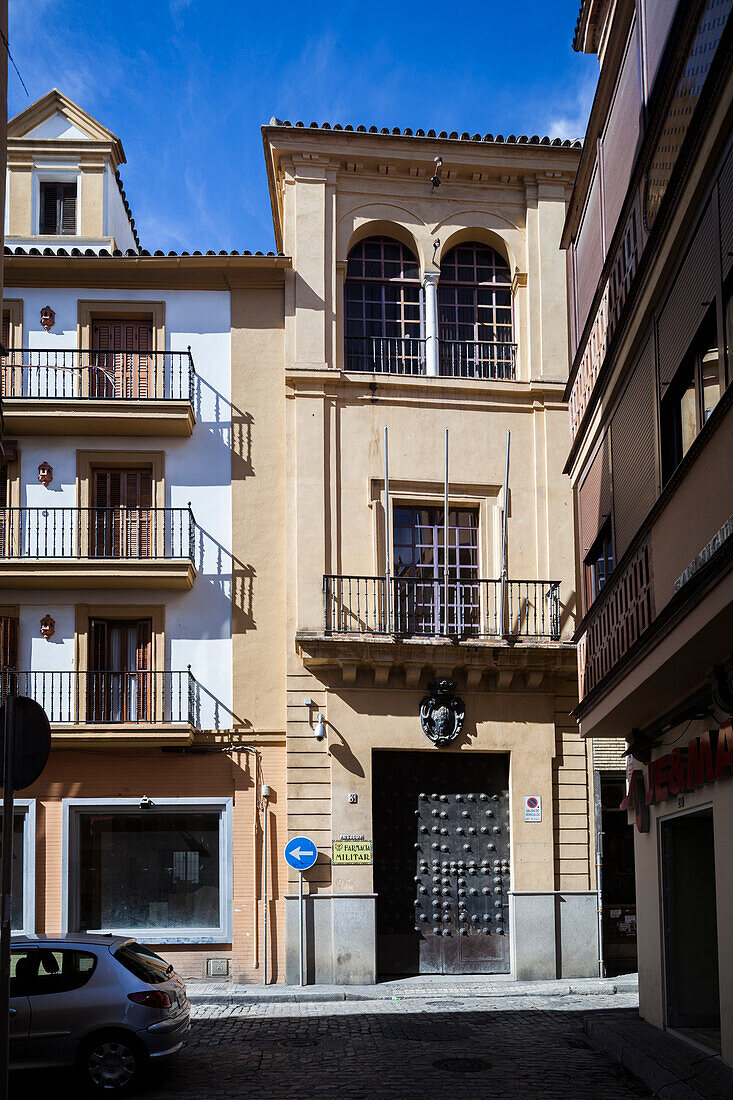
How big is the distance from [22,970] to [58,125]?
18.7 metres

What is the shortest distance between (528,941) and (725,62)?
15326mm

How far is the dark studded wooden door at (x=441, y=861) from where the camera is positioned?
2092 centimetres

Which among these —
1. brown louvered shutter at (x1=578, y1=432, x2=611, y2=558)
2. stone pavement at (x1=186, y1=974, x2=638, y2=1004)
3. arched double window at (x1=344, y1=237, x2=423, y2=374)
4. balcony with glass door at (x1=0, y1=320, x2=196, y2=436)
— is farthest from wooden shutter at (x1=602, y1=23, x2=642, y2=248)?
stone pavement at (x1=186, y1=974, x2=638, y2=1004)

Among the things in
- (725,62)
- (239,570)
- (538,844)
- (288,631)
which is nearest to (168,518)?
(239,570)

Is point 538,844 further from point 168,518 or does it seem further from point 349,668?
point 168,518

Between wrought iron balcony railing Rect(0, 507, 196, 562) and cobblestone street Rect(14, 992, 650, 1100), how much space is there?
7.66 meters

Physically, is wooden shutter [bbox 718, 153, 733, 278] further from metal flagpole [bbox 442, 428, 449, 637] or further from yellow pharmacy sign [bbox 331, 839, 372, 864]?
yellow pharmacy sign [bbox 331, 839, 372, 864]

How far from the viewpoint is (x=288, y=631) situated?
21.4 metres

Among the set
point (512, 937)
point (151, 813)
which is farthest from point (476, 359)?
point (512, 937)

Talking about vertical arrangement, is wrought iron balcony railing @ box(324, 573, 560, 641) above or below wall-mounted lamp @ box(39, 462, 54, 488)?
below

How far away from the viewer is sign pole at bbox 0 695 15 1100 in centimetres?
846

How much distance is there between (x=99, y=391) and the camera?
73.9ft

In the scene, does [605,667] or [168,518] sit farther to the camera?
[168,518]

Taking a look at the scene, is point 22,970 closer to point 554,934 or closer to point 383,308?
point 554,934
